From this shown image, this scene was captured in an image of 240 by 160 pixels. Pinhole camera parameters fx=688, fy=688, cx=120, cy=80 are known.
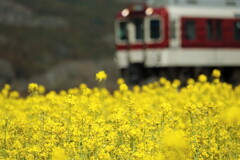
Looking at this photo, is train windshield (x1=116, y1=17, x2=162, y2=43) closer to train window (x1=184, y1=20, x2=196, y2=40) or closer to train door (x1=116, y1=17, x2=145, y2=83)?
train door (x1=116, y1=17, x2=145, y2=83)

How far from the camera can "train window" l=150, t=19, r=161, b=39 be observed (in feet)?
69.1

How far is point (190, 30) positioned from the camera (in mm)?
21406

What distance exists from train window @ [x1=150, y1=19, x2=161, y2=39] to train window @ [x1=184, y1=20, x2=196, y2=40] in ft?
2.91

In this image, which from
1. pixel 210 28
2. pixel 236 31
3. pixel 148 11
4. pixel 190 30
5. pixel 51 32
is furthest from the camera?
pixel 51 32

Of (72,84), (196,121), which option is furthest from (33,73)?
(196,121)

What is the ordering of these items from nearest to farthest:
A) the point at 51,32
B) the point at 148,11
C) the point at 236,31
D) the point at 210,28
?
the point at 148,11 → the point at 210,28 → the point at 236,31 → the point at 51,32

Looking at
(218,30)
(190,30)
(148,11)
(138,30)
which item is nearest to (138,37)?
(138,30)

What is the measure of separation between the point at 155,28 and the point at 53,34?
3516 centimetres

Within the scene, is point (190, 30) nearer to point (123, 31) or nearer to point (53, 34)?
point (123, 31)

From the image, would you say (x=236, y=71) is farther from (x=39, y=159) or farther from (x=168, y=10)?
(x=39, y=159)

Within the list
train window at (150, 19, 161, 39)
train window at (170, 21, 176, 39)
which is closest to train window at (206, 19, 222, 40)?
train window at (170, 21, 176, 39)

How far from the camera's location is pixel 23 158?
607cm

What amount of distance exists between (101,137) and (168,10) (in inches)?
606

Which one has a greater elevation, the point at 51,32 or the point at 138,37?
the point at 51,32
